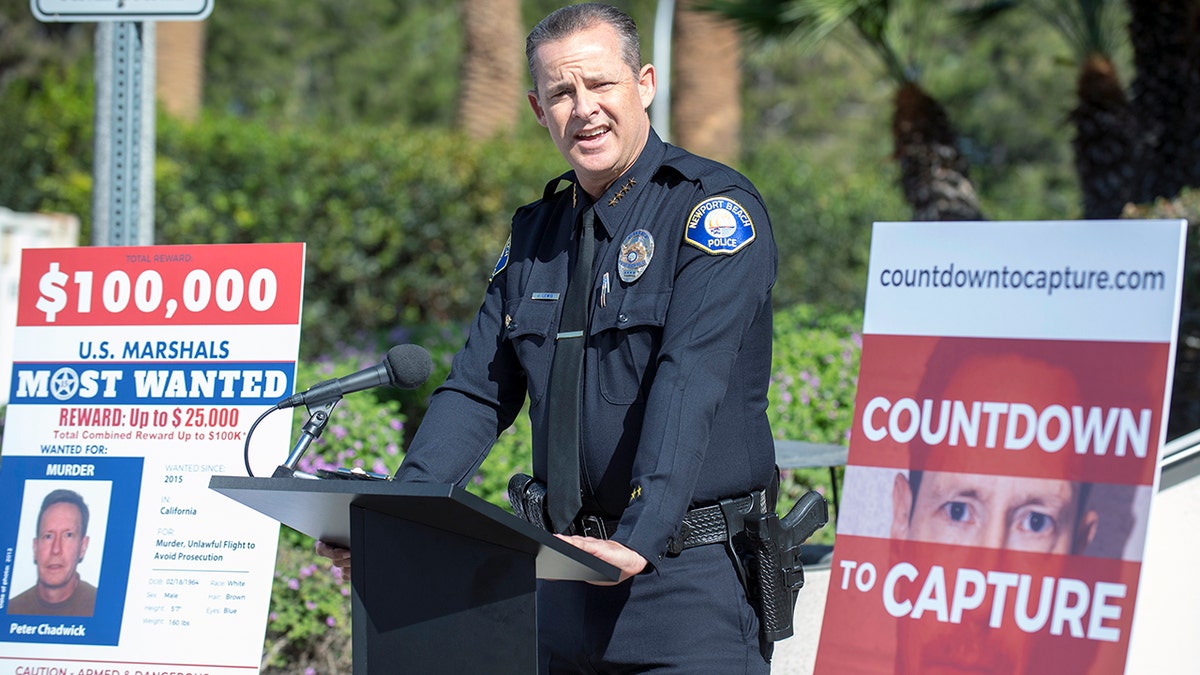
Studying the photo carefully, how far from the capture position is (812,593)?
4516mm

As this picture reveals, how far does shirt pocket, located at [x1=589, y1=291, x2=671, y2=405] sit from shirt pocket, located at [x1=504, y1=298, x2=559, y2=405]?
11 cm

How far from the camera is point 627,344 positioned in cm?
239

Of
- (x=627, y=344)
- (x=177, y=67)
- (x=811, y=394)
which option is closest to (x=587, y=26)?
(x=627, y=344)

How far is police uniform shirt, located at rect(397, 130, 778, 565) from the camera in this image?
2.22 metres

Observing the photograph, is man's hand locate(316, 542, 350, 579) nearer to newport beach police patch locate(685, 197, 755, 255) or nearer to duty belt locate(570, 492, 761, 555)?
duty belt locate(570, 492, 761, 555)

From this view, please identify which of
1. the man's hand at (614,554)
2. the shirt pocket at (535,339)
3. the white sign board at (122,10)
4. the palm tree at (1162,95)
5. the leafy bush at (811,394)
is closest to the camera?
the man's hand at (614,554)

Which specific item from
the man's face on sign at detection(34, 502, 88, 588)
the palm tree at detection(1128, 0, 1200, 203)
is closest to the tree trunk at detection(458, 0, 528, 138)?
the palm tree at detection(1128, 0, 1200, 203)

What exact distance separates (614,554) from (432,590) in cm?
30

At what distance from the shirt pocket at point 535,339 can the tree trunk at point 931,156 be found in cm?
674

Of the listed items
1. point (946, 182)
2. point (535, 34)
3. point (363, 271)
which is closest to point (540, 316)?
point (535, 34)

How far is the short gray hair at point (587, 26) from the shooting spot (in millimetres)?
2418

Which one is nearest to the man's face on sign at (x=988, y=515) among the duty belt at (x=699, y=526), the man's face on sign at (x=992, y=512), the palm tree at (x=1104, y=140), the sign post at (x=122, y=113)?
the man's face on sign at (x=992, y=512)

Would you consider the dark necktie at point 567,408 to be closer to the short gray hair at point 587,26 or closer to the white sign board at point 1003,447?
the short gray hair at point 587,26

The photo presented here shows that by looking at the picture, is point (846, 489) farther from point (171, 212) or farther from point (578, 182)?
point (171, 212)
